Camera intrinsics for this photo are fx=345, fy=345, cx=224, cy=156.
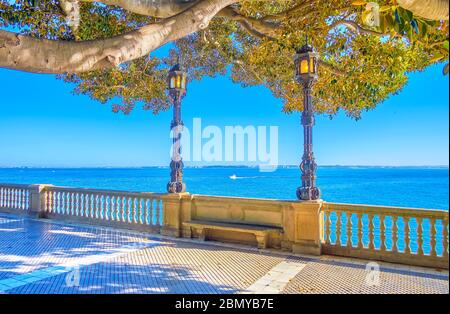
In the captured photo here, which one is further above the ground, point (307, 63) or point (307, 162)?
point (307, 63)

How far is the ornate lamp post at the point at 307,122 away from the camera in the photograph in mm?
6863

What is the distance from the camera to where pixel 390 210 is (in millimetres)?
6180

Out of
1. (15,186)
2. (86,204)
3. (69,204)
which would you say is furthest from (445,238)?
(15,186)

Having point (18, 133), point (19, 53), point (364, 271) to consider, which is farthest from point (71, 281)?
point (18, 133)

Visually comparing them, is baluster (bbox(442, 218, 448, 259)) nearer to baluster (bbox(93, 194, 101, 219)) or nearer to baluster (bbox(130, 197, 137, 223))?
baluster (bbox(130, 197, 137, 223))

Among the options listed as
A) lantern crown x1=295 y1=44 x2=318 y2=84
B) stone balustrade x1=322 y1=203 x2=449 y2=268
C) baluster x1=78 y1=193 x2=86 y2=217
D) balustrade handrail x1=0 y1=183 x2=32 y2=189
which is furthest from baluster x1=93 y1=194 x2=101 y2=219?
lantern crown x1=295 y1=44 x2=318 y2=84

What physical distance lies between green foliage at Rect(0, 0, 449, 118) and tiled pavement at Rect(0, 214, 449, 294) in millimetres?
3274

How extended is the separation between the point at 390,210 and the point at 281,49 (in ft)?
13.7

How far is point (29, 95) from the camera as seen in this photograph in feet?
178

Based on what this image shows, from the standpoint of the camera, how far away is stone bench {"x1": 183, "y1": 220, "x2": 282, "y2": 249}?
709 cm

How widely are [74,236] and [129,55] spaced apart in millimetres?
6056

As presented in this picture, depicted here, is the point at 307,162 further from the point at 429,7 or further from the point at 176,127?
the point at 429,7

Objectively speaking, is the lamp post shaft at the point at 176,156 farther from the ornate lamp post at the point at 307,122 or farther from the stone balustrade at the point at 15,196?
the stone balustrade at the point at 15,196

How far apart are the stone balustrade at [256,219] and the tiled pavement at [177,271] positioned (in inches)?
13.5
